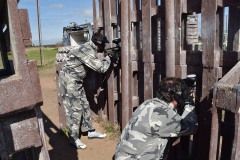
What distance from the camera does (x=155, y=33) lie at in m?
3.71

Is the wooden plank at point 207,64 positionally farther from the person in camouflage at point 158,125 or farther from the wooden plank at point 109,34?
the wooden plank at point 109,34

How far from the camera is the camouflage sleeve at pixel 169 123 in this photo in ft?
8.60

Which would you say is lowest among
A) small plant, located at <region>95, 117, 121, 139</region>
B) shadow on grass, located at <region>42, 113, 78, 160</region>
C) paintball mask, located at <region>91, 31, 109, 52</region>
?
shadow on grass, located at <region>42, 113, 78, 160</region>

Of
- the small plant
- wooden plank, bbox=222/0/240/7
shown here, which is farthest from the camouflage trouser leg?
wooden plank, bbox=222/0/240/7

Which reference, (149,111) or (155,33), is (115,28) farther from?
(149,111)

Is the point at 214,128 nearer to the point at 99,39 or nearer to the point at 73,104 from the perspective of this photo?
the point at 99,39

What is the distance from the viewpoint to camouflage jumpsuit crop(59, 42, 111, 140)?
448 cm

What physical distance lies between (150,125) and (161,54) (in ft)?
4.04

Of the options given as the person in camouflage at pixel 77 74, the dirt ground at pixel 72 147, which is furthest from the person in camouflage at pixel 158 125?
the person in camouflage at pixel 77 74

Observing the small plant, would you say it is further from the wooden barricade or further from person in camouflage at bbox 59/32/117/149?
the wooden barricade

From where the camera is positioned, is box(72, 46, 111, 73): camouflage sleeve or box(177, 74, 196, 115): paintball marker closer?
box(177, 74, 196, 115): paintball marker

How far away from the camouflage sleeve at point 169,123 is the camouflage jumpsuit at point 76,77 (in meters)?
2.01

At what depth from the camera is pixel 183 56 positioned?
3.19 m

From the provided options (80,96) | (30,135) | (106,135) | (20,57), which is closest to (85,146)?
(106,135)
